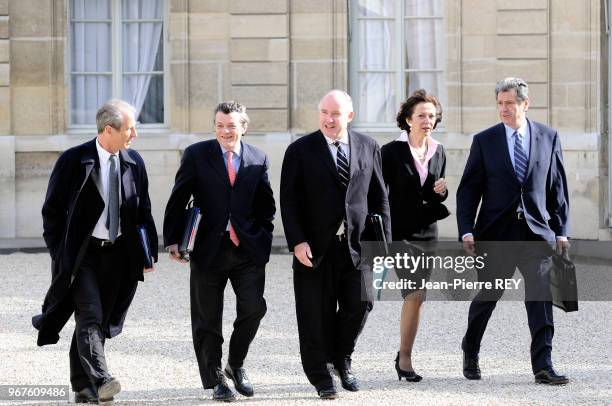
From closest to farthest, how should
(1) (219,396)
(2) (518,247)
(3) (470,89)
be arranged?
(1) (219,396), (2) (518,247), (3) (470,89)

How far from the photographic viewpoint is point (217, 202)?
7.88m

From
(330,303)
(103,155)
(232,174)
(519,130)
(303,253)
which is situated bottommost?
(330,303)

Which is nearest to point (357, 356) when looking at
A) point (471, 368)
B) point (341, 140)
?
point (471, 368)

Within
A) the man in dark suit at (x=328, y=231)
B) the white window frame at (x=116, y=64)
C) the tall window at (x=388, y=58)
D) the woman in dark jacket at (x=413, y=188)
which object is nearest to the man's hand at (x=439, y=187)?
the woman in dark jacket at (x=413, y=188)

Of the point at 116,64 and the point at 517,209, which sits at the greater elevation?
the point at 116,64

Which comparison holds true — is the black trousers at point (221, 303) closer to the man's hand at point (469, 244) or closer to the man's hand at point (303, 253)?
the man's hand at point (303, 253)

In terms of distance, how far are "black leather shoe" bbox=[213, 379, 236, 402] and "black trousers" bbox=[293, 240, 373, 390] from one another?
0.41 m

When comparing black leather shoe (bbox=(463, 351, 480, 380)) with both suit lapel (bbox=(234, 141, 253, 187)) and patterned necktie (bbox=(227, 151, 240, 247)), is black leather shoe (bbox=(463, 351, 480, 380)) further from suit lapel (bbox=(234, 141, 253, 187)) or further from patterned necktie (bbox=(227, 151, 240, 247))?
suit lapel (bbox=(234, 141, 253, 187))

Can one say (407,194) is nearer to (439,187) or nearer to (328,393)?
(439,187)

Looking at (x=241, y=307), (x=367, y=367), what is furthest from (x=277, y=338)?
(x=241, y=307)

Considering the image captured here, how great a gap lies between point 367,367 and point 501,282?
954 mm

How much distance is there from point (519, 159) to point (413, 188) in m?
0.60

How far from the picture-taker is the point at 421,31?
1700 centimetres

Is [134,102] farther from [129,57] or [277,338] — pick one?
[277,338]
